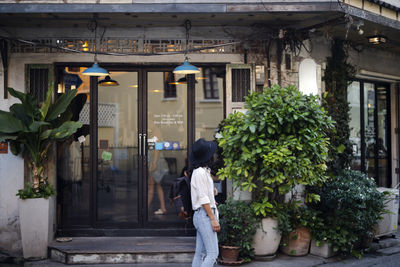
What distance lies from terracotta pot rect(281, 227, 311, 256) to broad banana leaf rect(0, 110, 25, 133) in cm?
463

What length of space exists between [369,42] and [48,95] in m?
6.44

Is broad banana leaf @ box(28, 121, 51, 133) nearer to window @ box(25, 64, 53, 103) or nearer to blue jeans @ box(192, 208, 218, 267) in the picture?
window @ box(25, 64, 53, 103)

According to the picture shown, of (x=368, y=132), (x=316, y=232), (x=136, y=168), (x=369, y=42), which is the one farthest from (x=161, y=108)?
(x=368, y=132)

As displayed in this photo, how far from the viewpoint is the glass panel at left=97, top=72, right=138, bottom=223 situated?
823 centimetres

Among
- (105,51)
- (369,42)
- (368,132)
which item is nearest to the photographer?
(105,51)

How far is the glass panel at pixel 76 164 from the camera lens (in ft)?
26.8

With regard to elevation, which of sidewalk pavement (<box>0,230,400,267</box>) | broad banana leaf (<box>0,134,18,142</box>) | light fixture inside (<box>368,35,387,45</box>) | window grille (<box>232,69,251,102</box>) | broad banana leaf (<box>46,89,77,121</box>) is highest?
light fixture inside (<box>368,35,387,45</box>)

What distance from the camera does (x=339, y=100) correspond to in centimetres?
896

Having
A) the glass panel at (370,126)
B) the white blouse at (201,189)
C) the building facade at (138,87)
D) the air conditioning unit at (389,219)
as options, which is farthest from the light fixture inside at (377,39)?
the white blouse at (201,189)

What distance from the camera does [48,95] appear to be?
718 cm

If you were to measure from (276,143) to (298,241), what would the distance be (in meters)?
1.84

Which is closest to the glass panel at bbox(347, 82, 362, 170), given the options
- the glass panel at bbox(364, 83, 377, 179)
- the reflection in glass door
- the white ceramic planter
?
the reflection in glass door

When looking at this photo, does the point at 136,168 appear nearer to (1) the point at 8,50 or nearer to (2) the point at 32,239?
(2) the point at 32,239

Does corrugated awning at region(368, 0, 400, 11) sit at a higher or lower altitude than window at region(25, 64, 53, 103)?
higher
